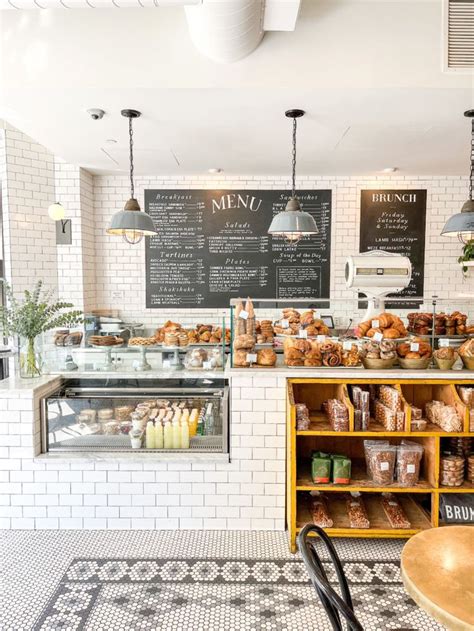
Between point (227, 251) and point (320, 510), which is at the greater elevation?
point (227, 251)

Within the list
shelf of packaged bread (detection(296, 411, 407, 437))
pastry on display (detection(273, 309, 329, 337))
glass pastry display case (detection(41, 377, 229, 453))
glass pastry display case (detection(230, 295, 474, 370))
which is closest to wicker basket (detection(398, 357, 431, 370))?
glass pastry display case (detection(230, 295, 474, 370))

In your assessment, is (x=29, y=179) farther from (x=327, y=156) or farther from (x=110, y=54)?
(x=327, y=156)

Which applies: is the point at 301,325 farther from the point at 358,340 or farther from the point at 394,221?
the point at 394,221

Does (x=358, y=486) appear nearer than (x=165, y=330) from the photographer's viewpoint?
Yes

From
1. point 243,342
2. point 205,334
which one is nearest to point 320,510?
point 243,342

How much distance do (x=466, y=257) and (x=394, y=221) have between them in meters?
1.00

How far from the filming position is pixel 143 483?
315cm

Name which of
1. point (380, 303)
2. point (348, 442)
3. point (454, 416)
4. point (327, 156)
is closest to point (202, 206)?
point (327, 156)

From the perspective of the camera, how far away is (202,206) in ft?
19.0

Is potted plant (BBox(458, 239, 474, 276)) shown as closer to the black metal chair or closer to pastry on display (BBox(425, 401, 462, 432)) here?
pastry on display (BBox(425, 401, 462, 432))

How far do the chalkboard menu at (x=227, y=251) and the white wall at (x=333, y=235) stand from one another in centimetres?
11

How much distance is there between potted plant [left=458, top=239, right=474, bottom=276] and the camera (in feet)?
17.2

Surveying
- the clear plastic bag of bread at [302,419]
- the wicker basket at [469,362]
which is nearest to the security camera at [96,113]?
the clear plastic bag of bread at [302,419]

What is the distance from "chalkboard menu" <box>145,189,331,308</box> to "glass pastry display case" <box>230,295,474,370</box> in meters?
2.45
